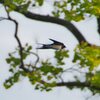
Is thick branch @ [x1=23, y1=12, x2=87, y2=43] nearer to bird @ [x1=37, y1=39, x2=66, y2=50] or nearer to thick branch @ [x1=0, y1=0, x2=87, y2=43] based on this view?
thick branch @ [x1=0, y1=0, x2=87, y2=43]

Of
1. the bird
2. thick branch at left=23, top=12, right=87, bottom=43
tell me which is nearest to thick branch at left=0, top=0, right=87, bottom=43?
thick branch at left=23, top=12, right=87, bottom=43

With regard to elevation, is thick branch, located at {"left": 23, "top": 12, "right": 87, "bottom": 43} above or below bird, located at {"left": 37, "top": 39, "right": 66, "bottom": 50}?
above

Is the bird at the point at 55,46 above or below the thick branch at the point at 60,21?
below

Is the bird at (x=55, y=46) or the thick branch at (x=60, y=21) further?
the bird at (x=55, y=46)

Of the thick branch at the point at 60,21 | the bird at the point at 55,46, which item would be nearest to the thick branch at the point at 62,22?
the thick branch at the point at 60,21

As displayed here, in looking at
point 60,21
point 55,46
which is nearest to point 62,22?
point 60,21

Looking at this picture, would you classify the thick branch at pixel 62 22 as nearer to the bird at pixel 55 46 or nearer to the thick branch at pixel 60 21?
the thick branch at pixel 60 21

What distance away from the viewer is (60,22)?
39.4 ft

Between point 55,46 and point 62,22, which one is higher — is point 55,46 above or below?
below

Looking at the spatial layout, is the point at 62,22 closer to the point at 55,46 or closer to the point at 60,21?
the point at 60,21

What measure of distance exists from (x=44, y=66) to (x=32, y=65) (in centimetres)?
36

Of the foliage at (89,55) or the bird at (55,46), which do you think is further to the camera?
the bird at (55,46)

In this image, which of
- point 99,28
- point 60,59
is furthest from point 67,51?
point 99,28

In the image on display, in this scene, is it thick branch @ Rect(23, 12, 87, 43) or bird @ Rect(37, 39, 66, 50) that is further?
bird @ Rect(37, 39, 66, 50)
